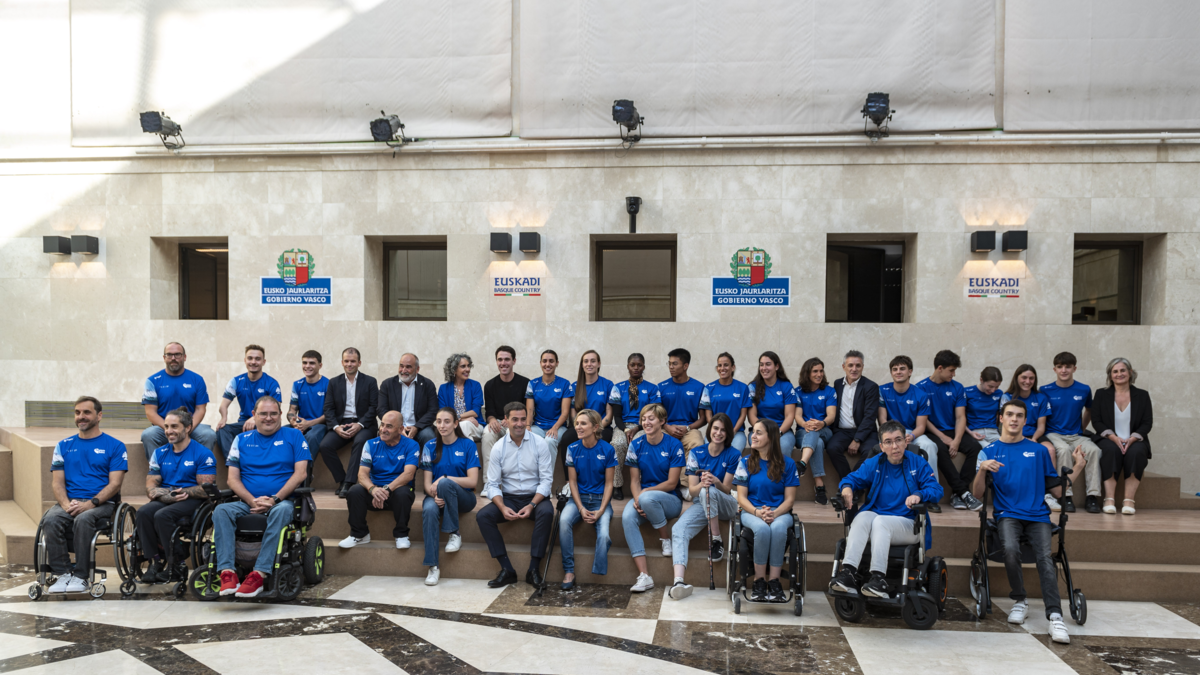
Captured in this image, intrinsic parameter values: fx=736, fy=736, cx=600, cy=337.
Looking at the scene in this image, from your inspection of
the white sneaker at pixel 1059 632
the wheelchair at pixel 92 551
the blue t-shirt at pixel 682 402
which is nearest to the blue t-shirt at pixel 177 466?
the wheelchair at pixel 92 551

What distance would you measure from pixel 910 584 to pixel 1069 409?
310 cm

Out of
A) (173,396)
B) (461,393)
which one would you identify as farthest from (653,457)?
(173,396)

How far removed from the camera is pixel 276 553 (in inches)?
195

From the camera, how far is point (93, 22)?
28.7ft

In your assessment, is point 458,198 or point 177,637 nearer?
point 177,637

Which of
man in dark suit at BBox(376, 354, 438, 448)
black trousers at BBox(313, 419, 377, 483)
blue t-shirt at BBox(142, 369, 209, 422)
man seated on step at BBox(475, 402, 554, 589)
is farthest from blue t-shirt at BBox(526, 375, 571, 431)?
blue t-shirt at BBox(142, 369, 209, 422)

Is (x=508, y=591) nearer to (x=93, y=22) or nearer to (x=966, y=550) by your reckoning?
(x=966, y=550)

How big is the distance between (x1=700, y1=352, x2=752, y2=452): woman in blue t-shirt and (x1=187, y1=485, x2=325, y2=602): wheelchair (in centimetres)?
337

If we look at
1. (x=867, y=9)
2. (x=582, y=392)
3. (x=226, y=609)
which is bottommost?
(x=226, y=609)

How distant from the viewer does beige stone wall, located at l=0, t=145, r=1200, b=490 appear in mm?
7652

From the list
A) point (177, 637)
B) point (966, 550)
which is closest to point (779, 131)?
point (966, 550)

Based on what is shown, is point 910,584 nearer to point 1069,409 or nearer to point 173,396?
point 1069,409

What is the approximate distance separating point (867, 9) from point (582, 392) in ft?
16.6

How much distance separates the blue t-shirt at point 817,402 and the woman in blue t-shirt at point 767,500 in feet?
4.85
